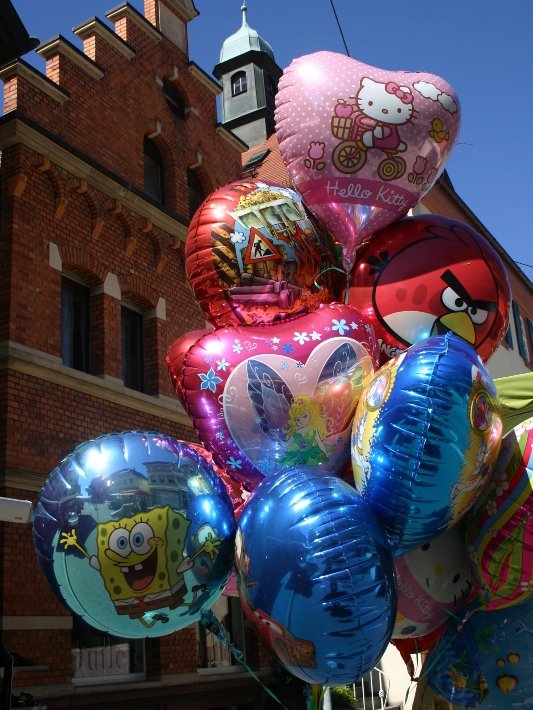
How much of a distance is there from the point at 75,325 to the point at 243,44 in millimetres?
18712

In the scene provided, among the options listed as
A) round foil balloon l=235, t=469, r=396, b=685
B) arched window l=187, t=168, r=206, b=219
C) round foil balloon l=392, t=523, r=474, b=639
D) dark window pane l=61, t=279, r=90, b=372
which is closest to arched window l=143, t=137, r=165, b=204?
arched window l=187, t=168, r=206, b=219

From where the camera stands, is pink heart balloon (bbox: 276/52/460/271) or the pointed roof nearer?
pink heart balloon (bbox: 276/52/460/271)

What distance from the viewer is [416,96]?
12.7 feet

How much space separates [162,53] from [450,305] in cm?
1005

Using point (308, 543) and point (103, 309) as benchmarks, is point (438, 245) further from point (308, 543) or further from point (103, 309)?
point (103, 309)

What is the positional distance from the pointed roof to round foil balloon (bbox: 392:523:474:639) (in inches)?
962

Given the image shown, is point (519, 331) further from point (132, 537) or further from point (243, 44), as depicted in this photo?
point (132, 537)

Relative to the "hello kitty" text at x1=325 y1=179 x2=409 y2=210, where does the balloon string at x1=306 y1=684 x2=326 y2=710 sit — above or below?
below

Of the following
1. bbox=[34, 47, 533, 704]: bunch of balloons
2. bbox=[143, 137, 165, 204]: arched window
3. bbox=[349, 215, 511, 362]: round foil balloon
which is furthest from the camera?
bbox=[143, 137, 165, 204]: arched window

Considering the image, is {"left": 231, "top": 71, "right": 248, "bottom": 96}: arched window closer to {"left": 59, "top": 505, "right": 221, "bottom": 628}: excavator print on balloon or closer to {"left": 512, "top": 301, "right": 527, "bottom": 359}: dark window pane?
{"left": 512, "top": 301, "right": 527, "bottom": 359}: dark window pane

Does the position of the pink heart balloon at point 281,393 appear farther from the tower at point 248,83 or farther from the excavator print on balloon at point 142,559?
the tower at point 248,83

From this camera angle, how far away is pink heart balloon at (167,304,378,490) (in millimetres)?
3564

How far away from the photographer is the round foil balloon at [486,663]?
3.59 m

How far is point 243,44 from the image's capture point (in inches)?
1019
